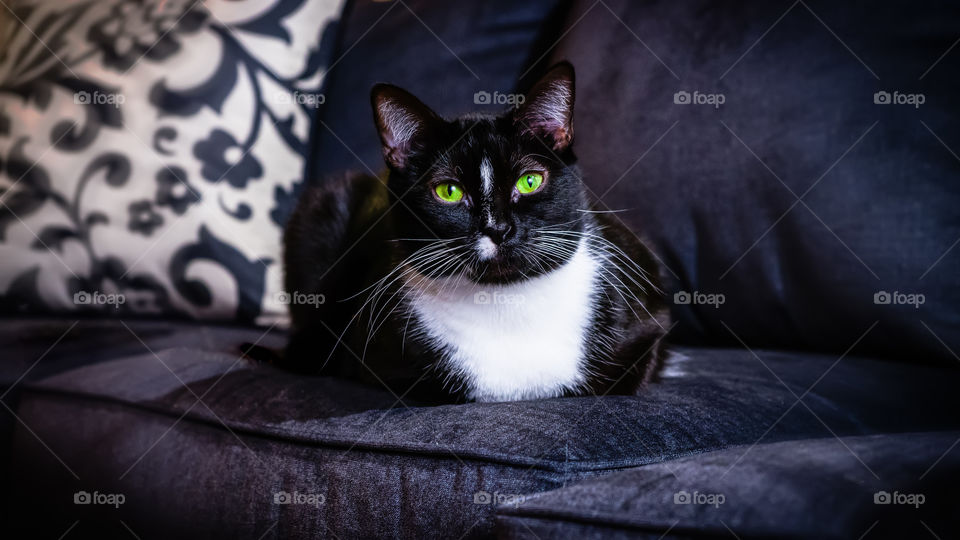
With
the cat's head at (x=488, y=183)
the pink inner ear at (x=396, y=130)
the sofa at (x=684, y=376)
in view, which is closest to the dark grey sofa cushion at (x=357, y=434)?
the sofa at (x=684, y=376)

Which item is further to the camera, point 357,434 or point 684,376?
point 684,376

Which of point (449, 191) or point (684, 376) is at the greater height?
point (449, 191)

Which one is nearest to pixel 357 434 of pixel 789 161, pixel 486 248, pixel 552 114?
pixel 486 248

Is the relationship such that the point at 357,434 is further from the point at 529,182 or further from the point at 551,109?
the point at 551,109

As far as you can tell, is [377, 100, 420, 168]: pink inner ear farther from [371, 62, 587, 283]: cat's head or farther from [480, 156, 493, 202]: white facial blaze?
[480, 156, 493, 202]: white facial blaze

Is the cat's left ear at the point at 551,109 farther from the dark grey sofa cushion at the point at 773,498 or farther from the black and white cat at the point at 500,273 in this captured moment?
the dark grey sofa cushion at the point at 773,498

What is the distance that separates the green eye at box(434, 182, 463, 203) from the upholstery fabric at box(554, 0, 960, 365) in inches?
15.3

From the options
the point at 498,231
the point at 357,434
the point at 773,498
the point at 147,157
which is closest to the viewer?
the point at 773,498

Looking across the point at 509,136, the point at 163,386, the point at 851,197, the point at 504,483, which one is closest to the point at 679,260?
the point at 851,197

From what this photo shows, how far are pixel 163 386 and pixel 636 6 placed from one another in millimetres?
1011

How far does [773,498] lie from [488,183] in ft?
1.80

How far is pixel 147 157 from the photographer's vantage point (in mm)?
1352

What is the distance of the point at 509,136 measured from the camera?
924 mm

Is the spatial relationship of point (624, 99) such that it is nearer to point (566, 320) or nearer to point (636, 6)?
point (636, 6)
